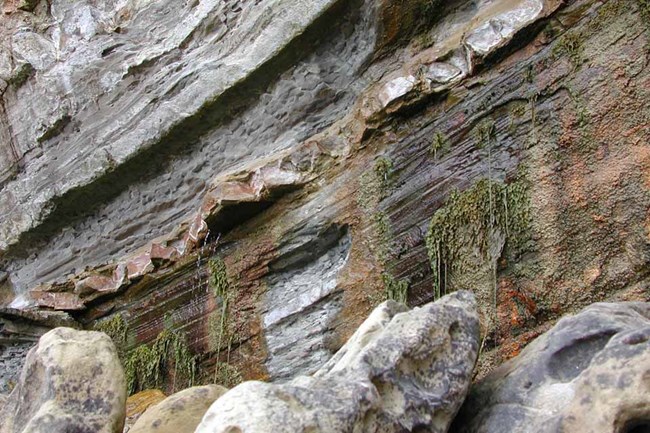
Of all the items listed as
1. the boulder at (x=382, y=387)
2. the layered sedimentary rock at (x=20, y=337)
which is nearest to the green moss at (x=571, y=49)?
the boulder at (x=382, y=387)

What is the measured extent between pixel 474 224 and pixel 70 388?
2839 mm

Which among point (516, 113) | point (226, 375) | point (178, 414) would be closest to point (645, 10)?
point (516, 113)

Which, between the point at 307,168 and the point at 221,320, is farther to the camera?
the point at 221,320

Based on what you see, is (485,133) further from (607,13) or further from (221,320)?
(221,320)

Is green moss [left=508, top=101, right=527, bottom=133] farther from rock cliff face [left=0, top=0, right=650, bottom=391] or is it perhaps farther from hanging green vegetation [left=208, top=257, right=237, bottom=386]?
hanging green vegetation [left=208, top=257, right=237, bottom=386]

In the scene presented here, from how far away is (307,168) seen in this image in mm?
6141

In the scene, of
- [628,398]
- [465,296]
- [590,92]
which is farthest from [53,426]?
[590,92]

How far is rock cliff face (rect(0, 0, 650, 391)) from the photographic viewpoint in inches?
184

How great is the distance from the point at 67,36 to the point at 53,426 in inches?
253

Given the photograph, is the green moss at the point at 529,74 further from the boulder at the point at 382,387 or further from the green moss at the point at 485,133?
the boulder at the point at 382,387

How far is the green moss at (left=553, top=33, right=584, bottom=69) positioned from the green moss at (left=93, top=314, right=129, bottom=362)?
4.37 metres

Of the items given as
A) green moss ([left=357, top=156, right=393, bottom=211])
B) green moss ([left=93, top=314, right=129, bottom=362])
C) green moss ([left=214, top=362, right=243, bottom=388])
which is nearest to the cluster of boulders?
green moss ([left=357, top=156, right=393, bottom=211])

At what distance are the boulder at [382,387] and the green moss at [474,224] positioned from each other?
1.97m

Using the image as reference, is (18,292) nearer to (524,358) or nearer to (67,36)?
(67,36)
